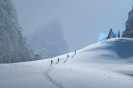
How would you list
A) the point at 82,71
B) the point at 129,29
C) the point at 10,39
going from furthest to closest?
1. the point at 10,39
2. the point at 129,29
3. the point at 82,71

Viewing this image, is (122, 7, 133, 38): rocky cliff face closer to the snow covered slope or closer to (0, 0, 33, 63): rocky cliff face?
the snow covered slope

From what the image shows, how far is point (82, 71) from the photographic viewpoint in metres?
11.3

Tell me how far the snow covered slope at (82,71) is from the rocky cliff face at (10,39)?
85.5 ft

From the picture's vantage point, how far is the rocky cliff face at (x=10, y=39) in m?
43.8

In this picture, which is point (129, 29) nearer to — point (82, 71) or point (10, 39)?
point (10, 39)

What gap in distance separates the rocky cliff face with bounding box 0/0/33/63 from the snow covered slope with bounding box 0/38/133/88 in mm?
26071

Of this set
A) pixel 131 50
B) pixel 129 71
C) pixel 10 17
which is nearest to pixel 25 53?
pixel 10 17

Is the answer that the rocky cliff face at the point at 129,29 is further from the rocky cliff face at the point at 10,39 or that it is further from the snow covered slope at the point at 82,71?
the rocky cliff face at the point at 10,39

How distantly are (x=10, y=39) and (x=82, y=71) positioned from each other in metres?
39.2

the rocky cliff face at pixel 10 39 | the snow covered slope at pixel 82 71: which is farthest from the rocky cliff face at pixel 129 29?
the rocky cliff face at pixel 10 39

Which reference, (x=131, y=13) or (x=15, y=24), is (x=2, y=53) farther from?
(x=131, y=13)

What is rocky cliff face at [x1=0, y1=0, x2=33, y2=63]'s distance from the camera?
4384 cm

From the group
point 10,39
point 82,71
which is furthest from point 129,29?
point 82,71

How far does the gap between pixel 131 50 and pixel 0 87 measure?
51.2 feet
